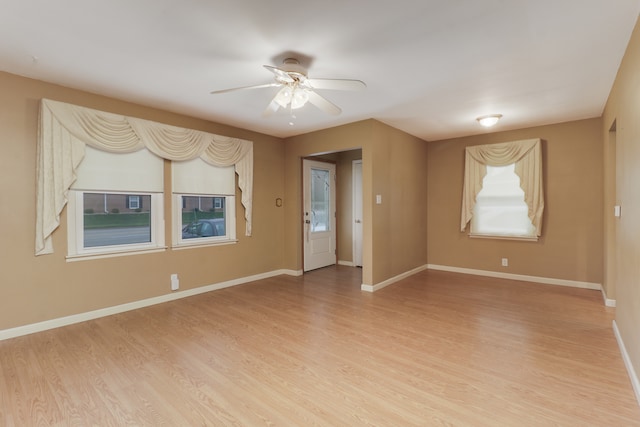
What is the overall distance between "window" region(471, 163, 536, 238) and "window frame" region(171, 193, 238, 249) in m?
3.99

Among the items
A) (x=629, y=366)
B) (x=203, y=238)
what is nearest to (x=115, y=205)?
(x=203, y=238)

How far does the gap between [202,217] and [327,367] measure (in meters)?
2.91

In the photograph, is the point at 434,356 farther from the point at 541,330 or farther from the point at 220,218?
the point at 220,218

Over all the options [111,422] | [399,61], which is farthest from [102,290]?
[399,61]

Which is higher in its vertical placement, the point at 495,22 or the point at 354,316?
the point at 495,22

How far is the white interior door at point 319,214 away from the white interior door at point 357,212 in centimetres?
41

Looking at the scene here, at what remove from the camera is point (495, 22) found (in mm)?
2064

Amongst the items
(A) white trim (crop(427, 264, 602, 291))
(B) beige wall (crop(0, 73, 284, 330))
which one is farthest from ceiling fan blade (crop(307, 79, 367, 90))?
(A) white trim (crop(427, 264, 602, 291))

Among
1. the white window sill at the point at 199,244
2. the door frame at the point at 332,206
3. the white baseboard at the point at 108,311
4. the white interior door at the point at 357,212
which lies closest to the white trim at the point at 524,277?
the white interior door at the point at 357,212

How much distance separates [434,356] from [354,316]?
105 cm

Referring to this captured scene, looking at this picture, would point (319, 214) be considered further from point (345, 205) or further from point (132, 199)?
point (132, 199)

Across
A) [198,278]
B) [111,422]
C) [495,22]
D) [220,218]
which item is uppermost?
[495,22]

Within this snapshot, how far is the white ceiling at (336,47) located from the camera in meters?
1.94

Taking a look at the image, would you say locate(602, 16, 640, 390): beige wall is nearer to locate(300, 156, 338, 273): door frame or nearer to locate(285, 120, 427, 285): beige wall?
locate(285, 120, 427, 285): beige wall
